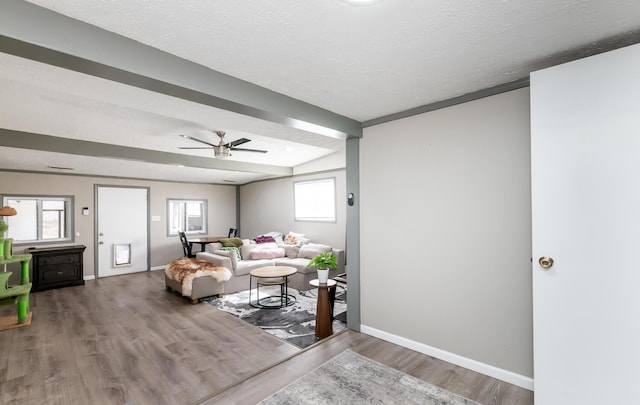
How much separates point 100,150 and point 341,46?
13.4 feet

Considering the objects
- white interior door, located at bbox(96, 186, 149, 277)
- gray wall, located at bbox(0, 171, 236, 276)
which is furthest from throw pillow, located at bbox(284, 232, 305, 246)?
white interior door, located at bbox(96, 186, 149, 277)

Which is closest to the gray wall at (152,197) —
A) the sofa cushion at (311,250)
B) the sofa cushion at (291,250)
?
the sofa cushion at (291,250)

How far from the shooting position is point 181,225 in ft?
25.9

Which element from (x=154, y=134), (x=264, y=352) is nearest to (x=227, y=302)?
(x=264, y=352)

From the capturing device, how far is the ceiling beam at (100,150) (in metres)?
3.60

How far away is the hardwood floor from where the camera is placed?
2.27 metres

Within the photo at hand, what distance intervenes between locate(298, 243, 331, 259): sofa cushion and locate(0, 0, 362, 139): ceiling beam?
3.74 metres

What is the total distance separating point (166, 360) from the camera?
2.84 m

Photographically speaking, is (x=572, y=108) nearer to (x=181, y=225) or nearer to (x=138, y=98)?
(x=138, y=98)

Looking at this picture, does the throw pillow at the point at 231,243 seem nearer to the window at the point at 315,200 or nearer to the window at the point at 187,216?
the window at the point at 315,200

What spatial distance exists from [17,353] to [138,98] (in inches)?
114

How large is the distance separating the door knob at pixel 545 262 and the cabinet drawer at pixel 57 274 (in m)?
7.43

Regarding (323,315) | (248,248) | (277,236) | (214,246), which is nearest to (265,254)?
(248,248)

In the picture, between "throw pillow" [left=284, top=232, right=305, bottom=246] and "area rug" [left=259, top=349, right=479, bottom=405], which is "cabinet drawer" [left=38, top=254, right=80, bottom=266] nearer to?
"throw pillow" [left=284, top=232, right=305, bottom=246]
